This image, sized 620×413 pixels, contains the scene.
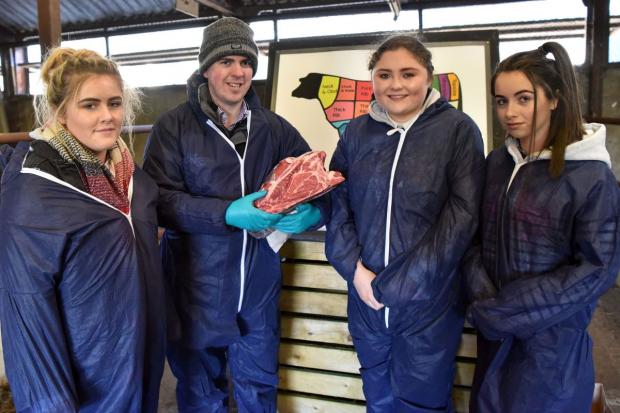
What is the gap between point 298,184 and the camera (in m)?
1.52

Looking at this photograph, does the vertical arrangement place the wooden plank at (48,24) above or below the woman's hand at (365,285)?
above

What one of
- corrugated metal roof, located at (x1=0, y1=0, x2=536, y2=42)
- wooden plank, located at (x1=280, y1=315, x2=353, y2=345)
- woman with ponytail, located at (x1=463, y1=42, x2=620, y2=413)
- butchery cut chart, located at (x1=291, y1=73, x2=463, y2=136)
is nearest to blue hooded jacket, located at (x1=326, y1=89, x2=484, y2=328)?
woman with ponytail, located at (x1=463, y1=42, x2=620, y2=413)

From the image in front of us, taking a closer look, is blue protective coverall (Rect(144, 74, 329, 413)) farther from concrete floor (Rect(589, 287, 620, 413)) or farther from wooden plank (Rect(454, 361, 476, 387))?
concrete floor (Rect(589, 287, 620, 413))

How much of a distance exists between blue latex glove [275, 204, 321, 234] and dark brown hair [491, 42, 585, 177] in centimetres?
73

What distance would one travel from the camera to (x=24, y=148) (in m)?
1.29

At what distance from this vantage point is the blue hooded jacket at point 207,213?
1645 millimetres

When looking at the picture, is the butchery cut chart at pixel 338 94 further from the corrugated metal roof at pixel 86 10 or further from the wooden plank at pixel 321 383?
the corrugated metal roof at pixel 86 10

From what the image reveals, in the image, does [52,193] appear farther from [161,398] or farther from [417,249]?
[161,398]

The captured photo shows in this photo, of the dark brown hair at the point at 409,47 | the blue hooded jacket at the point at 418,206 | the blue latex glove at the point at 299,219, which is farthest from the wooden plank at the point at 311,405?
the dark brown hair at the point at 409,47

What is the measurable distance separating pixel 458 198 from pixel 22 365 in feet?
4.12

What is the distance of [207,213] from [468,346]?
1.22 m

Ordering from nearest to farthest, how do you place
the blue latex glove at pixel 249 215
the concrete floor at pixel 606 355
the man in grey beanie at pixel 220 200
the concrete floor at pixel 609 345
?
the blue latex glove at pixel 249 215 < the man in grey beanie at pixel 220 200 < the concrete floor at pixel 606 355 < the concrete floor at pixel 609 345

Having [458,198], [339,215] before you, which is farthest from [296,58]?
[458,198]

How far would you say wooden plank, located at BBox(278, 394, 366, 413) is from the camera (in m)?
2.23
